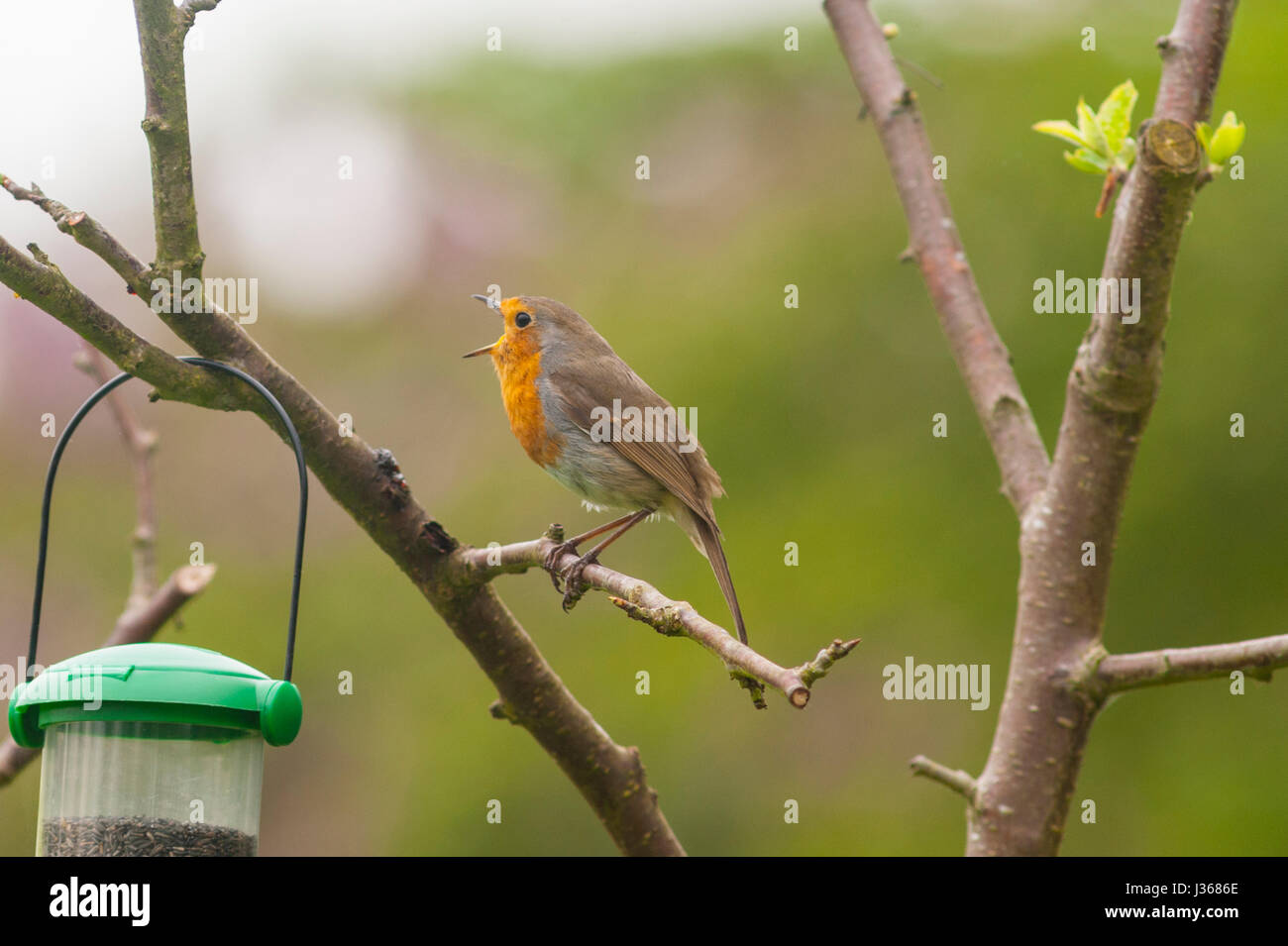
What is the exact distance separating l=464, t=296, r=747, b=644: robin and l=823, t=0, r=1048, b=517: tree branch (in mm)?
817

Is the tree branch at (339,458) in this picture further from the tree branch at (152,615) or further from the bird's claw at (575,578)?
the tree branch at (152,615)

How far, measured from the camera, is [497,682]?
9.07ft

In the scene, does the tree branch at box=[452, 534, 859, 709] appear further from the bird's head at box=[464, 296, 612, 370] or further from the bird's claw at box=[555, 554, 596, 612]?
the bird's head at box=[464, 296, 612, 370]

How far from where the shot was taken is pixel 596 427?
3.46 metres

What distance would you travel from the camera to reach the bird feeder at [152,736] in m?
2.00

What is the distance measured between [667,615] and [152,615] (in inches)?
69.2

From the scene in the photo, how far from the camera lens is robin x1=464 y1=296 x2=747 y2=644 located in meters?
3.44

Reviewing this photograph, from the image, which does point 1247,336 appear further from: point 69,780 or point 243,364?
point 69,780

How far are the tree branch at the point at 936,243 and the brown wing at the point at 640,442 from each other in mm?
812

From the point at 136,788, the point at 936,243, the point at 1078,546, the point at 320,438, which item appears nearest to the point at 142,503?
the point at 320,438

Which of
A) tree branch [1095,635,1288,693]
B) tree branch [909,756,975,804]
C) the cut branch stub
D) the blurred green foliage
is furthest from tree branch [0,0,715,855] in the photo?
the blurred green foliage

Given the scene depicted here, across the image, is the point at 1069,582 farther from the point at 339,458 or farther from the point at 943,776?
the point at 339,458
